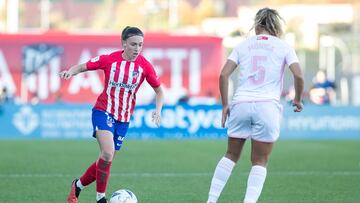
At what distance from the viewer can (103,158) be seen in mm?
10570

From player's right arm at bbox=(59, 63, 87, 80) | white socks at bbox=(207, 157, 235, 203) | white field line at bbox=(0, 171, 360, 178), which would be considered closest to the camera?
white socks at bbox=(207, 157, 235, 203)

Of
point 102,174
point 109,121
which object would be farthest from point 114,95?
point 102,174

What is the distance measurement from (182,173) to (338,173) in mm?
Answer: 2617

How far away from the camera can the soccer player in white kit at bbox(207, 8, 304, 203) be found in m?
9.48

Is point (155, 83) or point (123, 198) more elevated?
point (155, 83)

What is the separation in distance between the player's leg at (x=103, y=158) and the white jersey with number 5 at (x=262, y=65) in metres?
1.71

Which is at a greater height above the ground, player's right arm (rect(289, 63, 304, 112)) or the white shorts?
player's right arm (rect(289, 63, 304, 112))

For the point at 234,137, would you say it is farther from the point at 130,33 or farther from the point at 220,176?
the point at 130,33

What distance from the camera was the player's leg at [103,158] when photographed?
1055 centimetres

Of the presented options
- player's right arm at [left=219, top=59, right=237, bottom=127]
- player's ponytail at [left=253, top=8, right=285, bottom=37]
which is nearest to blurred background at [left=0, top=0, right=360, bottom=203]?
player's ponytail at [left=253, top=8, right=285, bottom=37]

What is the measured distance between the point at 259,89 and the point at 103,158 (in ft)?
6.79

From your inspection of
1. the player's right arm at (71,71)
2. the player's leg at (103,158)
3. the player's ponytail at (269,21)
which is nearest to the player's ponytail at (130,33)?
the player's right arm at (71,71)

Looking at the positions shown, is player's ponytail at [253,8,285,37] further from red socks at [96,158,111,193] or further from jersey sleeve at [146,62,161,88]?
red socks at [96,158,111,193]

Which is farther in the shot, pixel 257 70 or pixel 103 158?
pixel 103 158
